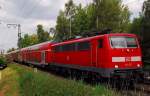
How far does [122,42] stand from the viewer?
2159 cm

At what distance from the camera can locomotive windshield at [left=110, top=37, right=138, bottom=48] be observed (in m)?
21.4

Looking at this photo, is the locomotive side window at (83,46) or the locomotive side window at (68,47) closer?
the locomotive side window at (83,46)

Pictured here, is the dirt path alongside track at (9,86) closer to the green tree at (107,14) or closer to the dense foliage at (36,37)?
the green tree at (107,14)

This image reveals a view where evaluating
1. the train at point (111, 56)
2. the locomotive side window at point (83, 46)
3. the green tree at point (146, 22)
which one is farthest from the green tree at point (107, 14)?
the train at point (111, 56)

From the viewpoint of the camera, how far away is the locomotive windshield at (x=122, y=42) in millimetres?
21378

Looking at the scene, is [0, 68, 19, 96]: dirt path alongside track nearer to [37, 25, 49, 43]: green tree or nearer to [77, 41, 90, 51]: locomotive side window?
[77, 41, 90, 51]: locomotive side window

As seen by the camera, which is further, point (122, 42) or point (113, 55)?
point (122, 42)

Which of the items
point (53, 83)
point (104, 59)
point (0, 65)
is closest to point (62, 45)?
point (104, 59)

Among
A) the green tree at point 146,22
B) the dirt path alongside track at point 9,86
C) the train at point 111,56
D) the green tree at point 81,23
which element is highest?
the green tree at point 81,23

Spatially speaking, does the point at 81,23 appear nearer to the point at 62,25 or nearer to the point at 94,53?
the point at 62,25

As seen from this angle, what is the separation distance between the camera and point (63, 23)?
91.3 metres

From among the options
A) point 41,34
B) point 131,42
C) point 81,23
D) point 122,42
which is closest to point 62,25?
point 81,23

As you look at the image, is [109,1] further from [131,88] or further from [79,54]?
[131,88]

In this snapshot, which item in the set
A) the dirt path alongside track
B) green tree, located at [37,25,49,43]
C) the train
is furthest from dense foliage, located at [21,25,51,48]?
the train
